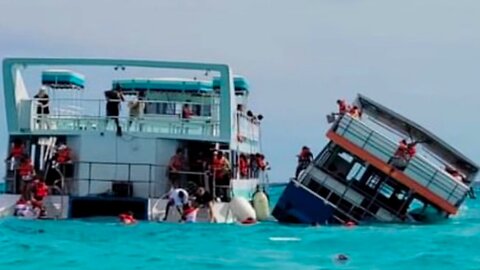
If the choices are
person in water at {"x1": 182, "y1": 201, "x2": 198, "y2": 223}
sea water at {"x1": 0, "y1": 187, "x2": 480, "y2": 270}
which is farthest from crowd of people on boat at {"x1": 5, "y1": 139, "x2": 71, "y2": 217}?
person in water at {"x1": 182, "y1": 201, "x2": 198, "y2": 223}

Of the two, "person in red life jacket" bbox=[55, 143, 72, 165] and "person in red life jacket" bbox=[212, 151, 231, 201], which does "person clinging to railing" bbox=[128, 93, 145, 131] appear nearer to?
"person in red life jacket" bbox=[55, 143, 72, 165]

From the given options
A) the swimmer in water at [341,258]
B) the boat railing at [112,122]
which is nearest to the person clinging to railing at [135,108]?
the boat railing at [112,122]

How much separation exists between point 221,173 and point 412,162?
223 inches

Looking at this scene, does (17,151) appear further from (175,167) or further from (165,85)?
(165,85)

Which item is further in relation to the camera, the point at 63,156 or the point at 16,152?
the point at 16,152

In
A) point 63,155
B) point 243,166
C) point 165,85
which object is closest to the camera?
point 63,155

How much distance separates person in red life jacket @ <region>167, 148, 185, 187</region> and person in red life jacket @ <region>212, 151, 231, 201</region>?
96 centimetres

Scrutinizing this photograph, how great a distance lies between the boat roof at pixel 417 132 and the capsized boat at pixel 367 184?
0.23 feet

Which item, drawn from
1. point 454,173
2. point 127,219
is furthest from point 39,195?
point 454,173

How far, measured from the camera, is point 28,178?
28.4 metres

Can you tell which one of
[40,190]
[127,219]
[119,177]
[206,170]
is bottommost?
[127,219]

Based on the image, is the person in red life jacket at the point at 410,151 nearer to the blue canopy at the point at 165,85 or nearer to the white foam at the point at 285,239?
the white foam at the point at 285,239

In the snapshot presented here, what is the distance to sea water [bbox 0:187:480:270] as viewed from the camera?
17.7 meters

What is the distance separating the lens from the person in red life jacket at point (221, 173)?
28.6 metres
